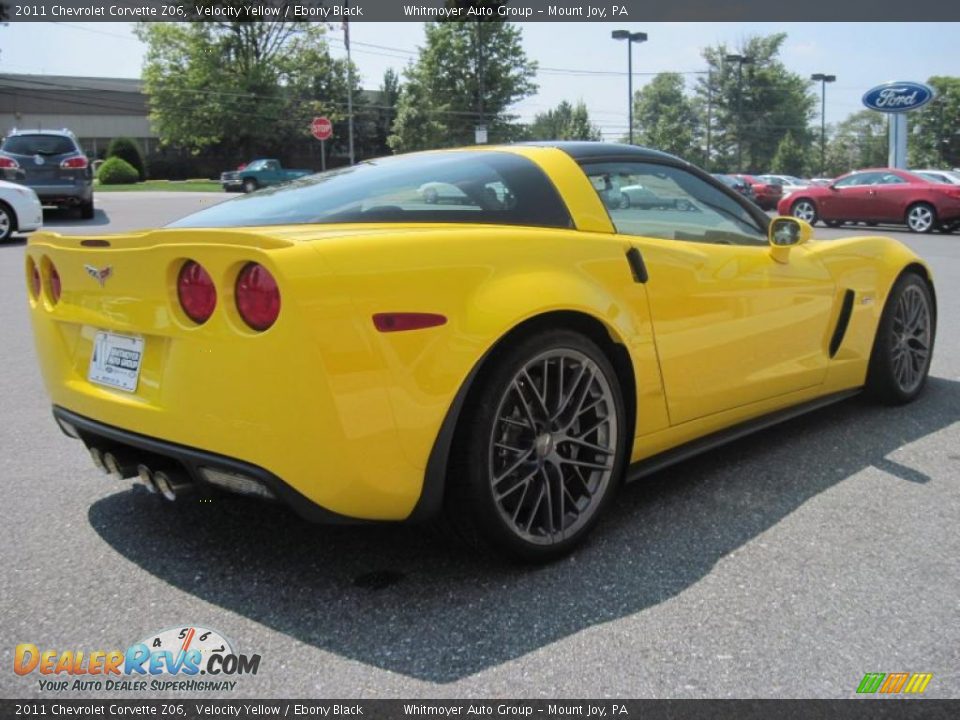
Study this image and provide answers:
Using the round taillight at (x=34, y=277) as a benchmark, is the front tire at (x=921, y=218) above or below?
below

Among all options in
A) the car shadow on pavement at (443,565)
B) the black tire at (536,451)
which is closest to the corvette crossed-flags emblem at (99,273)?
the car shadow on pavement at (443,565)

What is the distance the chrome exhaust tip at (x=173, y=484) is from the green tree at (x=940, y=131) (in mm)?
83719

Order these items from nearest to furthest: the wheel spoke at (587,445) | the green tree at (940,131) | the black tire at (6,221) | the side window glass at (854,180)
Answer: the wheel spoke at (587,445) → the black tire at (6,221) → the side window glass at (854,180) → the green tree at (940,131)

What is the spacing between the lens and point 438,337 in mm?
2402

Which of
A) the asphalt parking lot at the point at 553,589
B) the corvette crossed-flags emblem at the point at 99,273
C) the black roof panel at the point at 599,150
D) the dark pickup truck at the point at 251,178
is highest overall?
the dark pickup truck at the point at 251,178

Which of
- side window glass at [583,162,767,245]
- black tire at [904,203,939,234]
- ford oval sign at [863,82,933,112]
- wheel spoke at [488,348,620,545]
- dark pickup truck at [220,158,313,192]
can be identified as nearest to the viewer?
wheel spoke at [488,348,620,545]

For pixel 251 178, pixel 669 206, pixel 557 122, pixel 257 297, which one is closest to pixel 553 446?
pixel 257 297

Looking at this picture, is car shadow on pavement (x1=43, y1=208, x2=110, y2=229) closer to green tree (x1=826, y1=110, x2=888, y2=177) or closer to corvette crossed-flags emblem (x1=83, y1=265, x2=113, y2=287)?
corvette crossed-flags emblem (x1=83, y1=265, x2=113, y2=287)

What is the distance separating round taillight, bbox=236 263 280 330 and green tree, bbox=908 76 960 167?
83719mm

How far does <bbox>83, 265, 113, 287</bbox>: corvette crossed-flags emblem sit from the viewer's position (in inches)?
104

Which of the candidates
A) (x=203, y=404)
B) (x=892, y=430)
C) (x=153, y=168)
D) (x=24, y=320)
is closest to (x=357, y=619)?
(x=203, y=404)

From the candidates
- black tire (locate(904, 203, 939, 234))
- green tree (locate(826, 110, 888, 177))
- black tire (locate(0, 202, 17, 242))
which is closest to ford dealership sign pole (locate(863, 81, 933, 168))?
black tire (locate(904, 203, 939, 234))

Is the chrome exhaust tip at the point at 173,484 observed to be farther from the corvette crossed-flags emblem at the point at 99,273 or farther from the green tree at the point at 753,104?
the green tree at the point at 753,104

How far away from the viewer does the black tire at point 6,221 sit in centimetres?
1284
